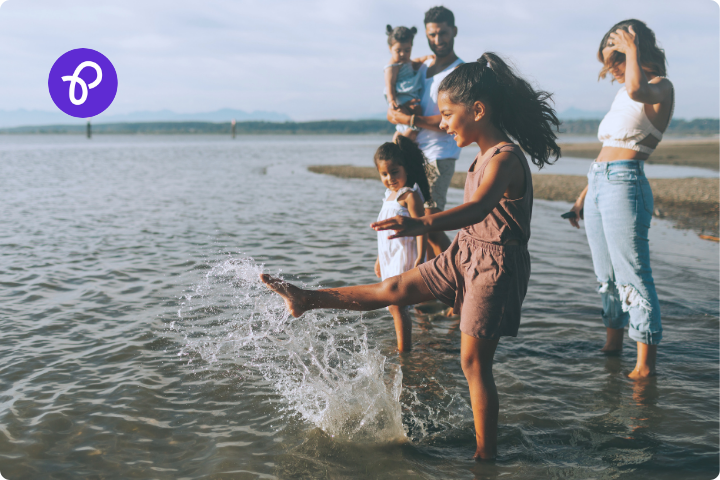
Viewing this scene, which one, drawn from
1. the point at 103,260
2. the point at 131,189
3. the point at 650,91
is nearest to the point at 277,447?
the point at 650,91

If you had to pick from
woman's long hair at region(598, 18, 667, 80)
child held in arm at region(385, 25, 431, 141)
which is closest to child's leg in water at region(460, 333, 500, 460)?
woman's long hair at region(598, 18, 667, 80)

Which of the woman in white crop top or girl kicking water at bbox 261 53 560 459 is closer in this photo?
girl kicking water at bbox 261 53 560 459

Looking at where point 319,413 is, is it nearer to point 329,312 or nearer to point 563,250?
point 329,312

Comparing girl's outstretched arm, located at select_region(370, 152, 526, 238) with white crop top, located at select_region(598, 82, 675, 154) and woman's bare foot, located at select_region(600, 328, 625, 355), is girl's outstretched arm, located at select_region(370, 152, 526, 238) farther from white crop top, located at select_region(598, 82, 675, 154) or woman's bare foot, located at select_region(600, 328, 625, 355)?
woman's bare foot, located at select_region(600, 328, 625, 355)

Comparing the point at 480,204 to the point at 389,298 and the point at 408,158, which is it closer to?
the point at 389,298

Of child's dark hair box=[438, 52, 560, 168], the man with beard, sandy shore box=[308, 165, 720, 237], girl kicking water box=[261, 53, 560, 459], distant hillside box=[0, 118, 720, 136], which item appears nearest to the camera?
girl kicking water box=[261, 53, 560, 459]

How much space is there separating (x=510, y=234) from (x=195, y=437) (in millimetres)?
2250

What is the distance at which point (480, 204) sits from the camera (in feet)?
8.11

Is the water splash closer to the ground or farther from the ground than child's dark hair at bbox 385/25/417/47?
closer to the ground

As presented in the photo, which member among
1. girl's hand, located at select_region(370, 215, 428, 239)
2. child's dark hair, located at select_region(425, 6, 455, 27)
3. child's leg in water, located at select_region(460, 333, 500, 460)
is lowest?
child's leg in water, located at select_region(460, 333, 500, 460)

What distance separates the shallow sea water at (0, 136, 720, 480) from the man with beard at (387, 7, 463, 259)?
147 centimetres

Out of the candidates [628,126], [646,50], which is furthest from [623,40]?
[628,126]

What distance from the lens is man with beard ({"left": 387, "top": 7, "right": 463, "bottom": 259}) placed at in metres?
5.00

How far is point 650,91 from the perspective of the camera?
11.8ft
